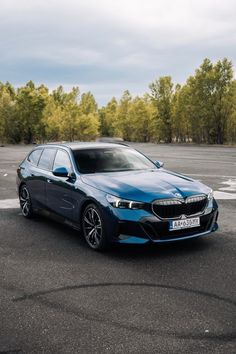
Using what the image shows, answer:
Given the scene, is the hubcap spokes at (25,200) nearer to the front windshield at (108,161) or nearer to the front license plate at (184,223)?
the front windshield at (108,161)

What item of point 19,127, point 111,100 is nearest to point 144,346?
point 19,127

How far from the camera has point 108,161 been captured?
735 cm

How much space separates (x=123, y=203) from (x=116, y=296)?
1.52 metres

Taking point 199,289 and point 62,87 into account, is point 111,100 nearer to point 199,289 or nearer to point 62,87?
point 62,87

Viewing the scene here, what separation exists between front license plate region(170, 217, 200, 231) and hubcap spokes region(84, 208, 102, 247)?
99cm

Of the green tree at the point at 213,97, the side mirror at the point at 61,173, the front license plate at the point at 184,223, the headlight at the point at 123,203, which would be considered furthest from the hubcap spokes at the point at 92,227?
the green tree at the point at 213,97

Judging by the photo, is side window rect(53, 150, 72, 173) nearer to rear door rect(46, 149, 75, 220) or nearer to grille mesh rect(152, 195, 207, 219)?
rear door rect(46, 149, 75, 220)

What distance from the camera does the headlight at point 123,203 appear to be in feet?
18.9

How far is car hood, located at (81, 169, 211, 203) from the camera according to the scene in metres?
5.86

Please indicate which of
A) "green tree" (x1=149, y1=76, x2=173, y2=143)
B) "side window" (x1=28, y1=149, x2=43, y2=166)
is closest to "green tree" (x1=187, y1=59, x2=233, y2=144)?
"green tree" (x1=149, y1=76, x2=173, y2=143)

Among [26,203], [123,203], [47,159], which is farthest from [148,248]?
[26,203]

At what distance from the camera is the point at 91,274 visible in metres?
5.27

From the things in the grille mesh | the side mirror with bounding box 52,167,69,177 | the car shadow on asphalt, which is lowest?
the car shadow on asphalt

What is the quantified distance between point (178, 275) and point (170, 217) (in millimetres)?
877
